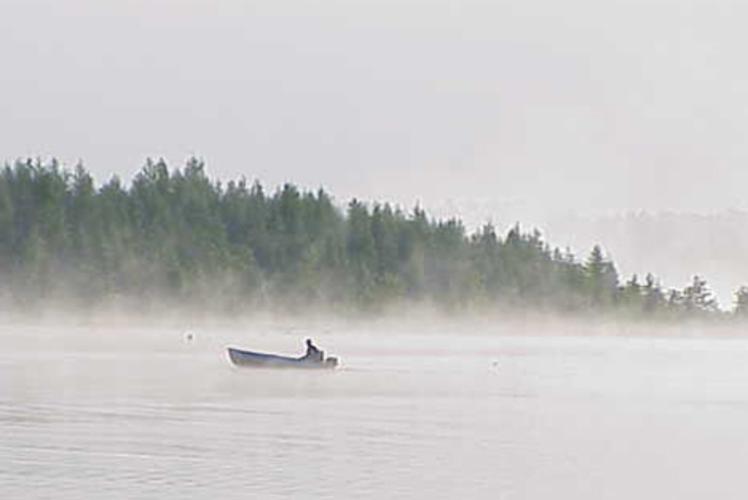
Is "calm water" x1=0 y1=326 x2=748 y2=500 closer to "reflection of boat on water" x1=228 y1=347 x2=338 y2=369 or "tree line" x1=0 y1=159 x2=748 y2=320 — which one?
"reflection of boat on water" x1=228 y1=347 x2=338 y2=369

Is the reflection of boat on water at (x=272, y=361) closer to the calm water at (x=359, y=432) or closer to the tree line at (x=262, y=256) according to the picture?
the calm water at (x=359, y=432)

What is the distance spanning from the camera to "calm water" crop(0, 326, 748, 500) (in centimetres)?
2545

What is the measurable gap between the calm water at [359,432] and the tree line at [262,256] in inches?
2267

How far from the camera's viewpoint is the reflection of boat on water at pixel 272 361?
60844 millimetres

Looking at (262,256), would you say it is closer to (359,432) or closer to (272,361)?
(272,361)

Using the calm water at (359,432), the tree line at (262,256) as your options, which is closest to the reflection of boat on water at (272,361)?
the calm water at (359,432)

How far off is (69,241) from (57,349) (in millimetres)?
50038

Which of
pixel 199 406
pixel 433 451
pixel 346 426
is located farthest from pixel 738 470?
pixel 199 406

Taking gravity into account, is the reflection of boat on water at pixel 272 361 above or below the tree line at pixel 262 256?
below

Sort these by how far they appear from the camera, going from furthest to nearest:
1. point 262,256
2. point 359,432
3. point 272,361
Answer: point 262,256 → point 272,361 → point 359,432

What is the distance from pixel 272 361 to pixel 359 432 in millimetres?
27986

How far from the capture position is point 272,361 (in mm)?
61469

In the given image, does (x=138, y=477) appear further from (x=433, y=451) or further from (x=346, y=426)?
(x=346, y=426)

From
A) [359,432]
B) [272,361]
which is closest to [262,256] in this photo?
[272,361]
